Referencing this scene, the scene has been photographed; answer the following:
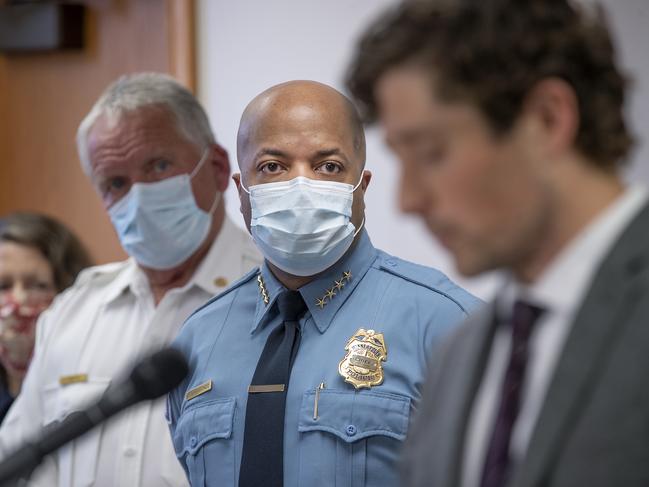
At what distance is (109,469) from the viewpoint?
229 centimetres

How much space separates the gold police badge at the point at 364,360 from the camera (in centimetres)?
174

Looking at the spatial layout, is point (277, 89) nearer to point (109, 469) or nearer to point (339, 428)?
point (339, 428)

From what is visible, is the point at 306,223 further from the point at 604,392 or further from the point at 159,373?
the point at 604,392

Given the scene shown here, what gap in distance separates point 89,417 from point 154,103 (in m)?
1.46

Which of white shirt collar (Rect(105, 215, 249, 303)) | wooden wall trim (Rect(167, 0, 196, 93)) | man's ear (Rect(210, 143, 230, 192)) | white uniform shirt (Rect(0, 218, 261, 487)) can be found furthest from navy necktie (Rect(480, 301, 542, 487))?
wooden wall trim (Rect(167, 0, 196, 93))

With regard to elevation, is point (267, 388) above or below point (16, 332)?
above

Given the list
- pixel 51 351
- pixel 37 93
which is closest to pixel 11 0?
pixel 37 93

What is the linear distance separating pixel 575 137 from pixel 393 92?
0.72 feet

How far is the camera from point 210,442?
5.98 ft

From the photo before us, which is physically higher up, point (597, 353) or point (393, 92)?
point (393, 92)

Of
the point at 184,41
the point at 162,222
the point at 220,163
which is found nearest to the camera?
the point at 162,222

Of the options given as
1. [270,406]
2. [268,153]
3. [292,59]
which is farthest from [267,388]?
[292,59]

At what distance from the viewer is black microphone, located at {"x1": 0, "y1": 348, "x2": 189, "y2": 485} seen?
3.76ft

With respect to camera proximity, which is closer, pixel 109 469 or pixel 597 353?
pixel 597 353
